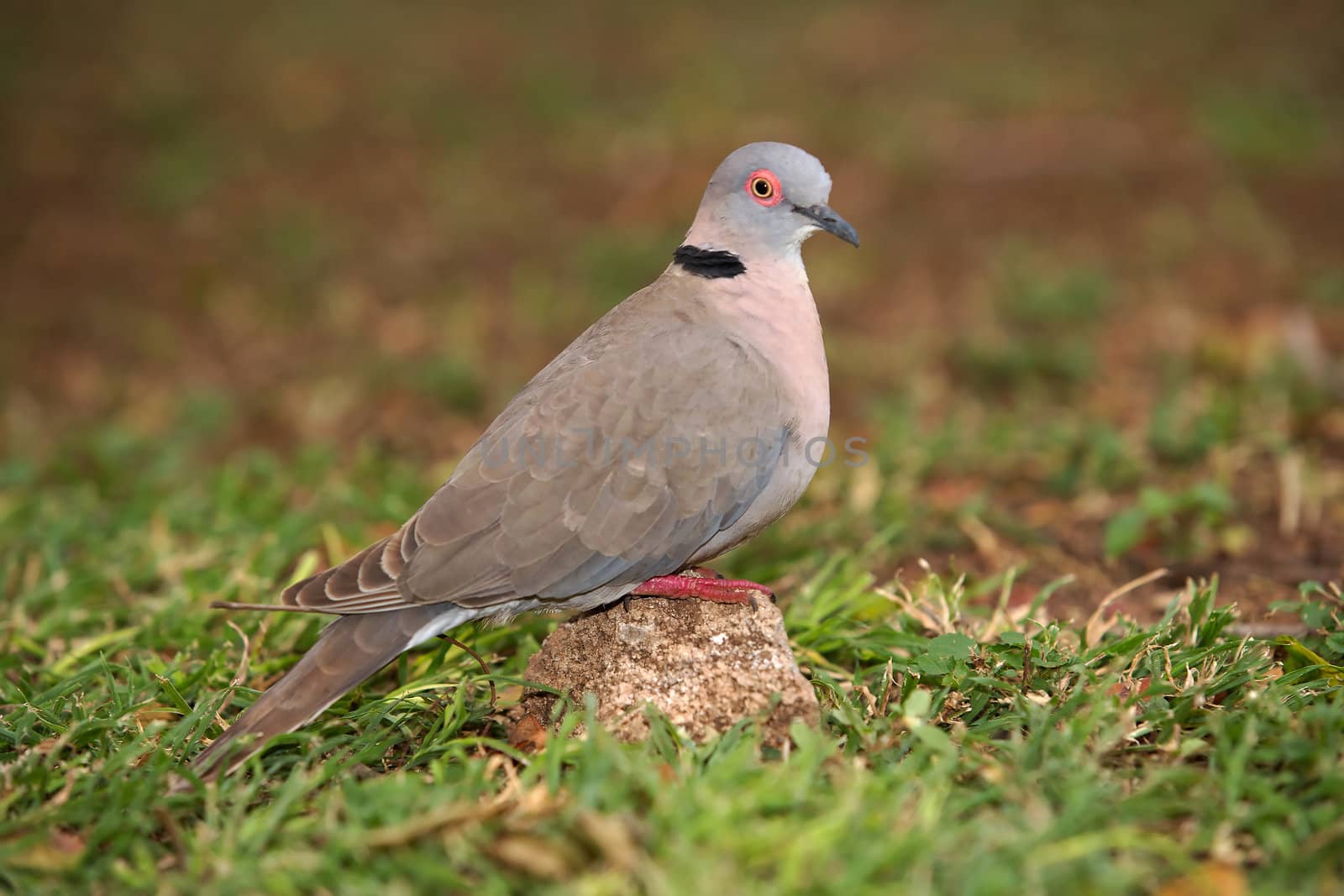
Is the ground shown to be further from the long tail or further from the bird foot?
the bird foot

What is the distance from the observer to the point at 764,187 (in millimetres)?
3631

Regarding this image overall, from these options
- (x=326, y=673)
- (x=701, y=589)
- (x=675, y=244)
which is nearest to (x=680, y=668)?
(x=701, y=589)

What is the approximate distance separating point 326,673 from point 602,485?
87cm

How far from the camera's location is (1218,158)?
8891 millimetres

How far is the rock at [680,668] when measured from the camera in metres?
3.12

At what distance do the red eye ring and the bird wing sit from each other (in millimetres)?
504

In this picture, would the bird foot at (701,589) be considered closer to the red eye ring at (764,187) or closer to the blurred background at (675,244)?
the blurred background at (675,244)

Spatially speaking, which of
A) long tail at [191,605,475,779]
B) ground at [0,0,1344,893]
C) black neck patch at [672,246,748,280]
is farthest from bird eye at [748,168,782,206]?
long tail at [191,605,475,779]

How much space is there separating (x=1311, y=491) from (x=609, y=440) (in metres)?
3.05

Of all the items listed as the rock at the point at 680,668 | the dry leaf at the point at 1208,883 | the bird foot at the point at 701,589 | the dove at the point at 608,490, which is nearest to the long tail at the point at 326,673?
the dove at the point at 608,490

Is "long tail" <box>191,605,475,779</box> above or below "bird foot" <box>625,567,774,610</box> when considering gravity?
below

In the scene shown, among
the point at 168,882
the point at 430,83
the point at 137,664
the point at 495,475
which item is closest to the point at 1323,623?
the point at 495,475

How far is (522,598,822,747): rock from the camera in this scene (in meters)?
3.12

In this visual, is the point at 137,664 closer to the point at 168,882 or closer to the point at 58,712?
the point at 58,712
